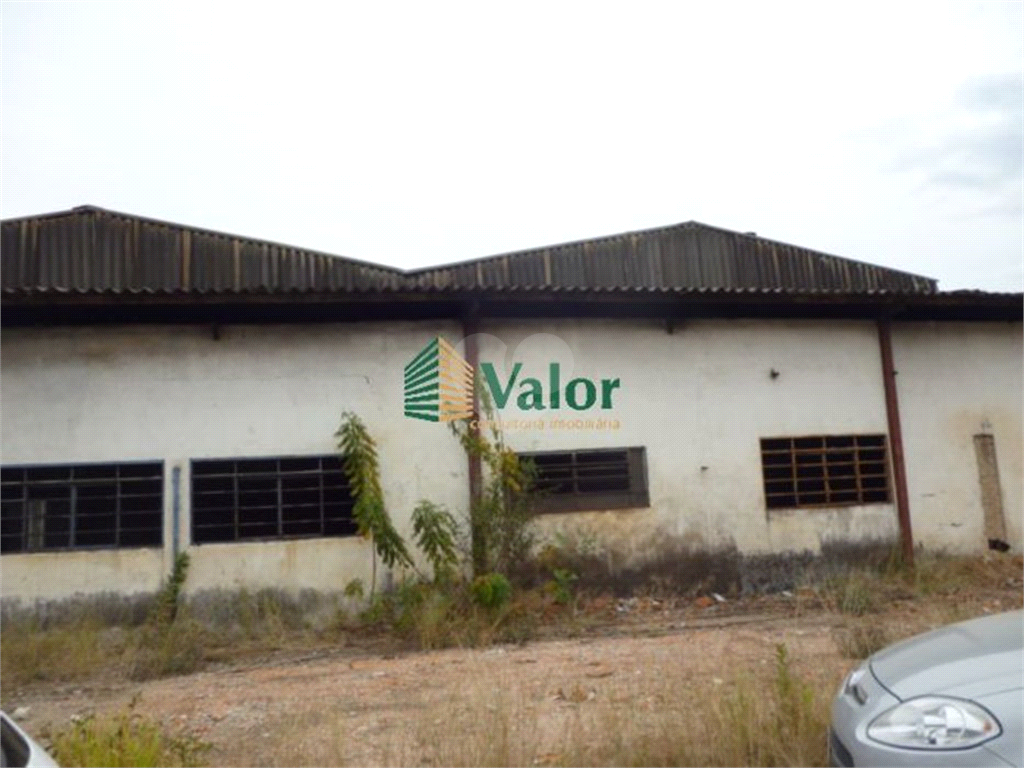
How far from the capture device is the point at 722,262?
18141mm

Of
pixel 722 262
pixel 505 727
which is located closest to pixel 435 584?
pixel 505 727

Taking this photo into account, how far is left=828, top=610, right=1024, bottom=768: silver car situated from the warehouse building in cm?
593

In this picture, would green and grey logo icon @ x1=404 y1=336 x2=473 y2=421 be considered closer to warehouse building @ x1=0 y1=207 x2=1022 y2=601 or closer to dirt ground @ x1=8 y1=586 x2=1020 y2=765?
warehouse building @ x1=0 y1=207 x2=1022 y2=601

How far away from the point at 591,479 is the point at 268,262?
8.11 metres

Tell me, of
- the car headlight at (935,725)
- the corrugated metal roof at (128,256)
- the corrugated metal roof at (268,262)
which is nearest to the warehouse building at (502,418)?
the corrugated metal roof at (268,262)

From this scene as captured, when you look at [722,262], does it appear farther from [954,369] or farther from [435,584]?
[435,584]

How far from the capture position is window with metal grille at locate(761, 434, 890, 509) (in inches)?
402

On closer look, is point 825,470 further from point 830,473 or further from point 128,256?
point 128,256

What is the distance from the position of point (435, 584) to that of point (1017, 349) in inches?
319

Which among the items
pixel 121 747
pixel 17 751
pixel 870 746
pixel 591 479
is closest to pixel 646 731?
pixel 870 746

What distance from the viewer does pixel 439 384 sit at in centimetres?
944

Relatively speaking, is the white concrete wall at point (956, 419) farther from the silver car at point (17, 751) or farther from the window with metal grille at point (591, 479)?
the silver car at point (17, 751)

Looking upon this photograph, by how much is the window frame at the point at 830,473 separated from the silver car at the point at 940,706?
646 centimetres

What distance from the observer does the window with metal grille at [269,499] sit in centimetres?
895
